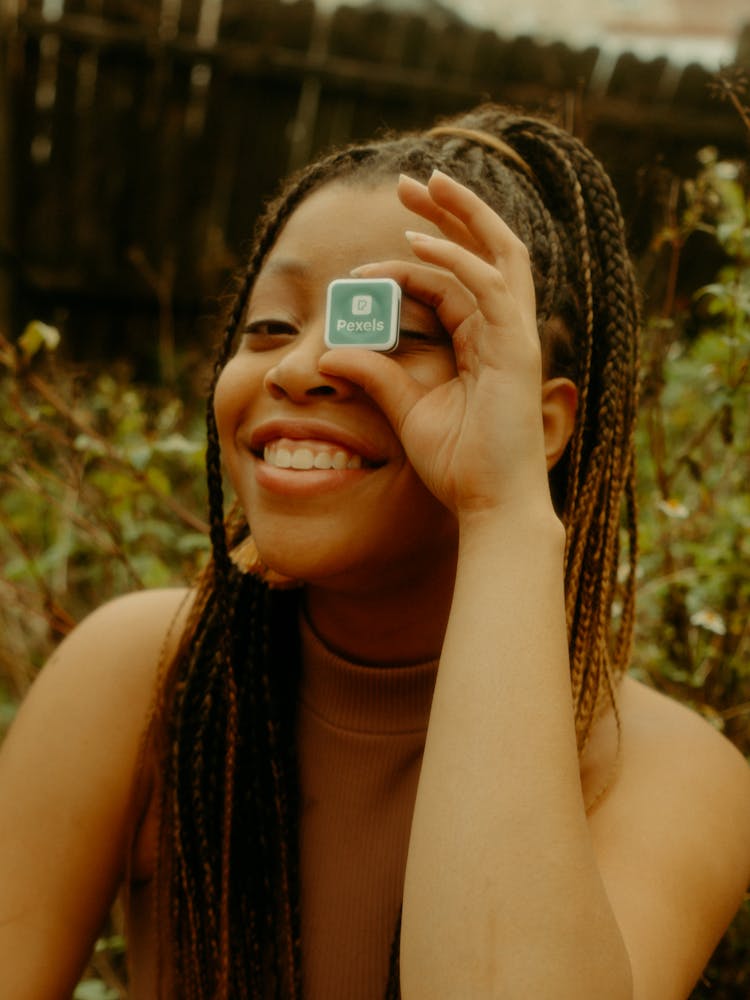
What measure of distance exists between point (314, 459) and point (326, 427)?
46 millimetres

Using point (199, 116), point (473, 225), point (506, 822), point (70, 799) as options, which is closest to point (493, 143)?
point (473, 225)

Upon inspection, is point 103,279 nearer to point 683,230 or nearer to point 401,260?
point 683,230

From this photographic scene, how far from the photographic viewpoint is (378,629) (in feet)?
5.22

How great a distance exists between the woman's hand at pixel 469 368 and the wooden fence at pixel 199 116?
345cm

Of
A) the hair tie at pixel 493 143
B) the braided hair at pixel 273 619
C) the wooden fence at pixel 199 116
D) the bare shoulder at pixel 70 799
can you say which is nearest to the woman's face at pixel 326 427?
the braided hair at pixel 273 619

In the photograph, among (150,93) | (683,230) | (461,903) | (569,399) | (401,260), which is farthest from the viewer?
(150,93)

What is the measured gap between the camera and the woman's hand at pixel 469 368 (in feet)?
4.17

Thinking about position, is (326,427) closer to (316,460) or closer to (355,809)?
(316,460)

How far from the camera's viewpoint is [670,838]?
1356 mm

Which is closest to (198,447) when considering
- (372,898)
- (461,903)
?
(372,898)

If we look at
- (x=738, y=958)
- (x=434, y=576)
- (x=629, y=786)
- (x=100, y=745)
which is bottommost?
(x=738, y=958)

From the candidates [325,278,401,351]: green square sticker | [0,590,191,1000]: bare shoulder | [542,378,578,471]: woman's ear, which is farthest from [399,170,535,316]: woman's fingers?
[0,590,191,1000]: bare shoulder

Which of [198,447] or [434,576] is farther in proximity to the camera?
[198,447]

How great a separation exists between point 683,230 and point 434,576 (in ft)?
3.48
